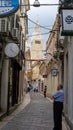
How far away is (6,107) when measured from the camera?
25.2 m

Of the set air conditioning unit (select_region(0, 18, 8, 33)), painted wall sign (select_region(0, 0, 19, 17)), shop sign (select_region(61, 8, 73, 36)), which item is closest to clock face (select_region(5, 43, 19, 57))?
air conditioning unit (select_region(0, 18, 8, 33))

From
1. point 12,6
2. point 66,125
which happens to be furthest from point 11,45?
point 12,6

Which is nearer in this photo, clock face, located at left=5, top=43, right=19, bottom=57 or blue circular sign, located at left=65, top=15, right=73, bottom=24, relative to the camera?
blue circular sign, located at left=65, top=15, right=73, bottom=24

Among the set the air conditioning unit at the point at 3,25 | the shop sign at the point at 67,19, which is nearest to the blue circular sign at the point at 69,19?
the shop sign at the point at 67,19

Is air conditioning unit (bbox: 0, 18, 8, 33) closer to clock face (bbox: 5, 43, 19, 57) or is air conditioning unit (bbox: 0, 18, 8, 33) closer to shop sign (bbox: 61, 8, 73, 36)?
clock face (bbox: 5, 43, 19, 57)

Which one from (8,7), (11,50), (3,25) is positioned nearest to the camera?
(8,7)

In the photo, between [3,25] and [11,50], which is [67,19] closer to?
[11,50]

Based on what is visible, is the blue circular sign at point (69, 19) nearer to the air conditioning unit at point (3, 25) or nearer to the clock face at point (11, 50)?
the clock face at point (11, 50)

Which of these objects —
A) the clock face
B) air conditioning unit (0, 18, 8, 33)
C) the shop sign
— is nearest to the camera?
the shop sign

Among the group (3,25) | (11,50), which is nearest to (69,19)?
(11,50)

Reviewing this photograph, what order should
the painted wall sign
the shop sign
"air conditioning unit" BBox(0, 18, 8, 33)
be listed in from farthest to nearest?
"air conditioning unit" BBox(0, 18, 8, 33), the painted wall sign, the shop sign

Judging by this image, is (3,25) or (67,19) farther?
(3,25)

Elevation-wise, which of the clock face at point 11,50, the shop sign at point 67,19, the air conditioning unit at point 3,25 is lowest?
the clock face at point 11,50

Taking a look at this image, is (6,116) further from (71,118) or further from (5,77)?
(71,118)
